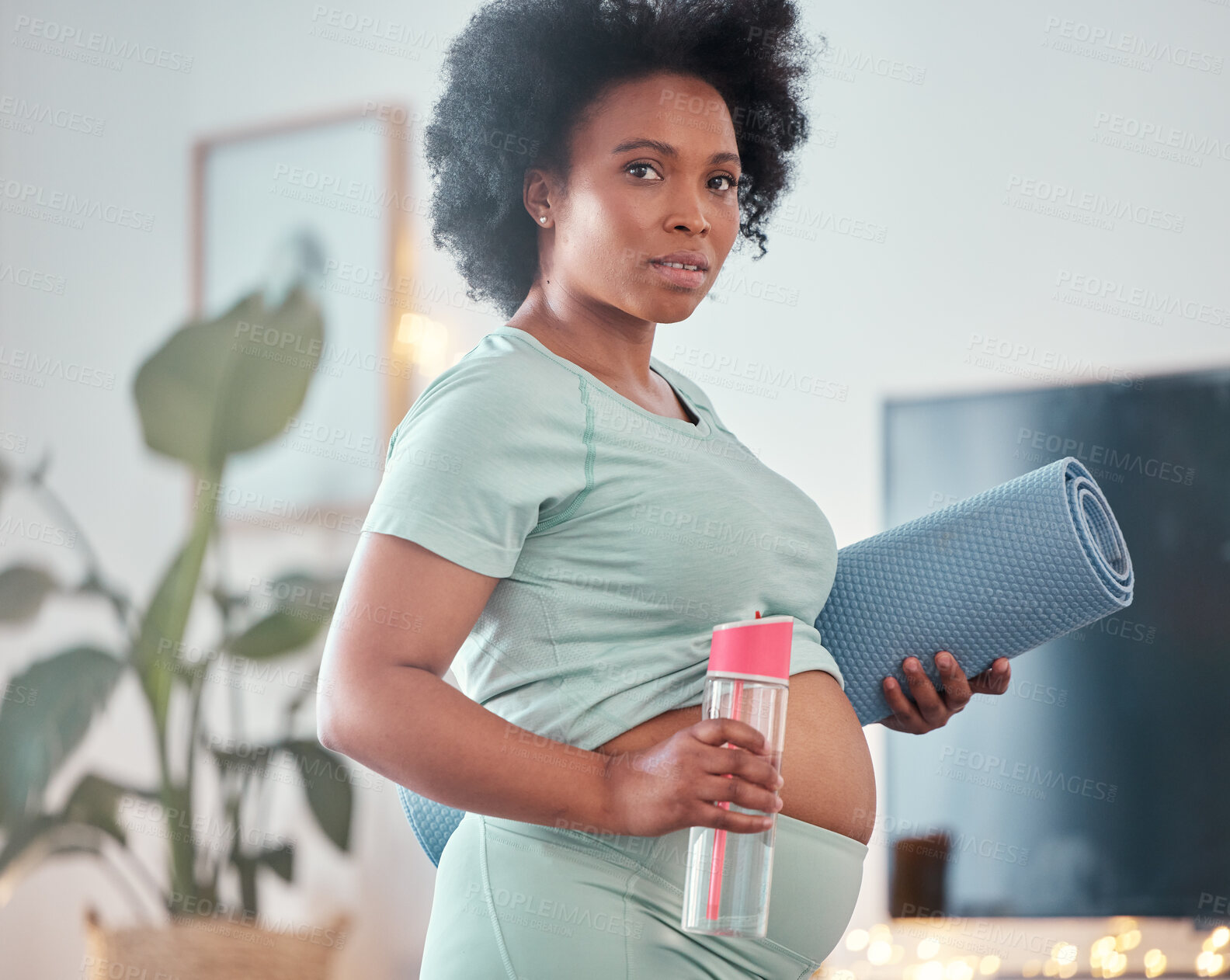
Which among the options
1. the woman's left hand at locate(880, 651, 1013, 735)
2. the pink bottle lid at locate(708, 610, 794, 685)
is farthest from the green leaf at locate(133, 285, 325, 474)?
the pink bottle lid at locate(708, 610, 794, 685)

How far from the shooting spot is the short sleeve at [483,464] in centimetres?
64

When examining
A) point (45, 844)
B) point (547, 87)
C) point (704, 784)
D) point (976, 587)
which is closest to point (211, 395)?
point (45, 844)

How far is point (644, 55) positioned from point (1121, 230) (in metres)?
1.26

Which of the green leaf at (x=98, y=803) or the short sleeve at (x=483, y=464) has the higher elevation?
the short sleeve at (x=483, y=464)

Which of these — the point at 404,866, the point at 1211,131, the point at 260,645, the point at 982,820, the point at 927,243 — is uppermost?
the point at 1211,131

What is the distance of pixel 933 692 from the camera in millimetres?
901

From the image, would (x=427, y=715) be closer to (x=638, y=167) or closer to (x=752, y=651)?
(x=752, y=651)

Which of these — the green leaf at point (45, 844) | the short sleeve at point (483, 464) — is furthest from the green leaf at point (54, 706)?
the short sleeve at point (483, 464)

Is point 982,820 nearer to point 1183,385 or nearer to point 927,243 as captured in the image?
point 1183,385

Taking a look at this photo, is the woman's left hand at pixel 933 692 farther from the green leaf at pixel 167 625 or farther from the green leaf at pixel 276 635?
the green leaf at pixel 167 625

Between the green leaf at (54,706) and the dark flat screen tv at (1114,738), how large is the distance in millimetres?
1301

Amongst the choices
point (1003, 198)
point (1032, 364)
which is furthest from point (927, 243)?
point (1032, 364)

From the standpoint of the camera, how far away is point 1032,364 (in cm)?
187

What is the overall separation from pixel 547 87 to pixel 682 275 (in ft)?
0.70
